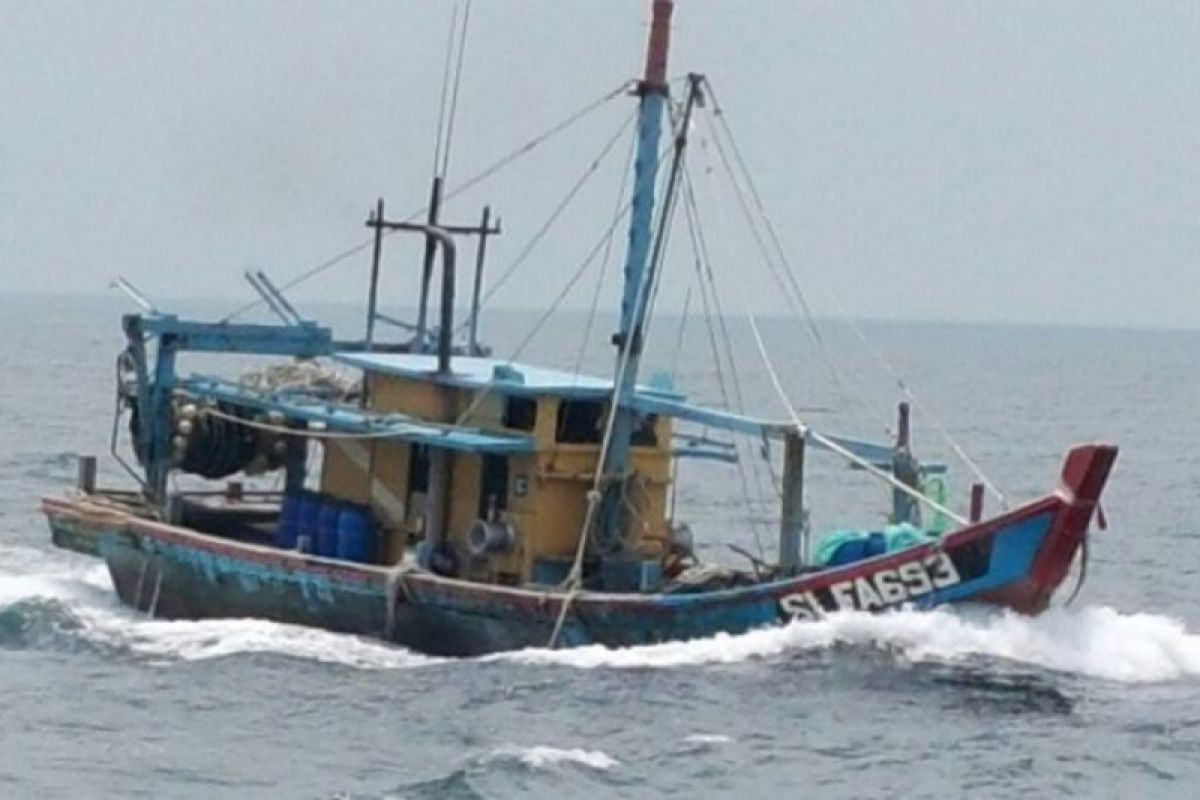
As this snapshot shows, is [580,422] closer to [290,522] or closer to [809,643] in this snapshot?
[809,643]

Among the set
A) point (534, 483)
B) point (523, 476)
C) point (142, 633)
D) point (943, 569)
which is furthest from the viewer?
point (142, 633)

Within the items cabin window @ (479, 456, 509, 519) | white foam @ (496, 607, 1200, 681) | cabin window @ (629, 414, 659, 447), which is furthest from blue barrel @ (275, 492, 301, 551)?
cabin window @ (629, 414, 659, 447)

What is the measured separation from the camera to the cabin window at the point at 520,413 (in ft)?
116

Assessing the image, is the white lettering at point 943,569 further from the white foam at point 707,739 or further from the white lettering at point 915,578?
the white foam at point 707,739

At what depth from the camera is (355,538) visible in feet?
121

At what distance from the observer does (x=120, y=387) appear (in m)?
39.7

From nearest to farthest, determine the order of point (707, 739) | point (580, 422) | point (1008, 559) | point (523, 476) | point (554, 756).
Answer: point (554, 756) < point (707, 739) < point (1008, 559) < point (523, 476) < point (580, 422)

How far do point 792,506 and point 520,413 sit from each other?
3.42m

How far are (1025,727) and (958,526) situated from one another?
3.16 meters

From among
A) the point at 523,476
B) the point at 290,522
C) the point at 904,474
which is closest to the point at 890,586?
the point at 904,474

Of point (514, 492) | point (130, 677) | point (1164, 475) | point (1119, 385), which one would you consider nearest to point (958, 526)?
point (514, 492)

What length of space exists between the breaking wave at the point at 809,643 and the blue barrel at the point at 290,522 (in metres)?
1.43

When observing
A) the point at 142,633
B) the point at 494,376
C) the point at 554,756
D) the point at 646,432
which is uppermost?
the point at 494,376

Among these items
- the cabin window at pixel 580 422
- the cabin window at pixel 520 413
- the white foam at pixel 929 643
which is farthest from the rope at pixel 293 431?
the white foam at pixel 929 643
